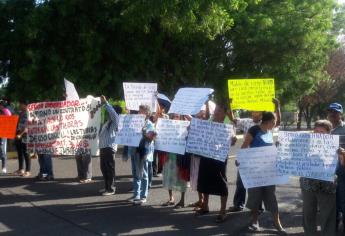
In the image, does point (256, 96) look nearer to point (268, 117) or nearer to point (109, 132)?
point (268, 117)

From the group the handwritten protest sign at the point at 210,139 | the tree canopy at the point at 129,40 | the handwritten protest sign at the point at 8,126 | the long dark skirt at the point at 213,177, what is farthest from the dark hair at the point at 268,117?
the tree canopy at the point at 129,40

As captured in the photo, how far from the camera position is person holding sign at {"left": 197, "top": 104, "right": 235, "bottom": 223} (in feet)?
23.5

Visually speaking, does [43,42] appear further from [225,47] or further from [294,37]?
[294,37]

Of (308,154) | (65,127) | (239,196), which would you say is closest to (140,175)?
(239,196)

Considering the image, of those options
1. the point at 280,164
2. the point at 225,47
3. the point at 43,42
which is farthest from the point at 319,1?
the point at 280,164

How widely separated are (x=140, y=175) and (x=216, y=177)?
1.52 metres

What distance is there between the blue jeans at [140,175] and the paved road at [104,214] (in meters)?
0.24

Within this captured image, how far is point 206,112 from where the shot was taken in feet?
25.8

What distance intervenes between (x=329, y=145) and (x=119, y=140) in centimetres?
377

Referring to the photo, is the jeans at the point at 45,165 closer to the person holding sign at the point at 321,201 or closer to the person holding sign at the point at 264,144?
the person holding sign at the point at 264,144

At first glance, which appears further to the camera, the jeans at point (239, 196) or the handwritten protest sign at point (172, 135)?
the jeans at point (239, 196)

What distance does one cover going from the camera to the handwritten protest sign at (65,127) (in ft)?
29.9

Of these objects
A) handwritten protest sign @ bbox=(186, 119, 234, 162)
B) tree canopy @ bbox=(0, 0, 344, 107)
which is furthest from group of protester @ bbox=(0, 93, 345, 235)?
tree canopy @ bbox=(0, 0, 344, 107)

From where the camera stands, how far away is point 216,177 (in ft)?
23.7
